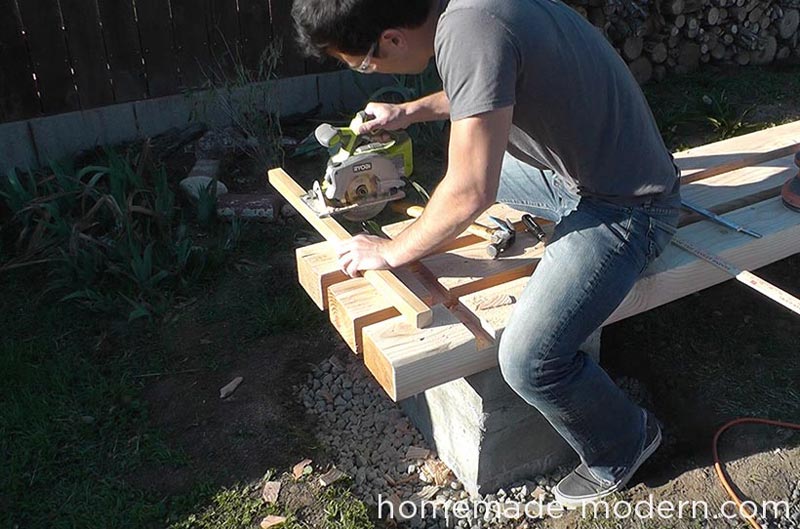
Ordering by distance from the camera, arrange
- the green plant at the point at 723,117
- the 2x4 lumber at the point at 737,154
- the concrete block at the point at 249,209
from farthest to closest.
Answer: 1. the green plant at the point at 723,117
2. the concrete block at the point at 249,209
3. the 2x4 lumber at the point at 737,154

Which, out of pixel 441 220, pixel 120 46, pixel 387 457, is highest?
pixel 441 220

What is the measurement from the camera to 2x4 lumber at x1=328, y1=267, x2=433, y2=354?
2176mm

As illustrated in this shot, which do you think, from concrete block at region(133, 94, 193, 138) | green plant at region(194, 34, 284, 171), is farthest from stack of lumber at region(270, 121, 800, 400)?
concrete block at region(133, 94, 193, 138)

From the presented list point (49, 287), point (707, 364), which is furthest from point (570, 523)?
point (49, 287)

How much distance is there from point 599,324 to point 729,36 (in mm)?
4567

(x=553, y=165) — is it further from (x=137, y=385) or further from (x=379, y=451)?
(x=137, y=385)

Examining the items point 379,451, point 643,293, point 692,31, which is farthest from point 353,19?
point 692,31

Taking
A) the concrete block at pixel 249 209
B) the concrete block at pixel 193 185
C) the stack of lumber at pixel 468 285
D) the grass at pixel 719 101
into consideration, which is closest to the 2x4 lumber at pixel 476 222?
the stack of lumber at pixel 468 285

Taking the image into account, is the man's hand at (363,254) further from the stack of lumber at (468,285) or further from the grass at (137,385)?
the grass at (137,385)

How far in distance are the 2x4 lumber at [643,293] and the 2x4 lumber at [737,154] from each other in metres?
0.30

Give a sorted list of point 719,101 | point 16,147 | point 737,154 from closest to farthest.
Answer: point 737,154 → point 16,147 → point 719,101

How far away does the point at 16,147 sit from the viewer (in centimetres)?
429

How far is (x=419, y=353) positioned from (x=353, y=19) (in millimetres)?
875

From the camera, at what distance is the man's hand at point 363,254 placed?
2.18m
